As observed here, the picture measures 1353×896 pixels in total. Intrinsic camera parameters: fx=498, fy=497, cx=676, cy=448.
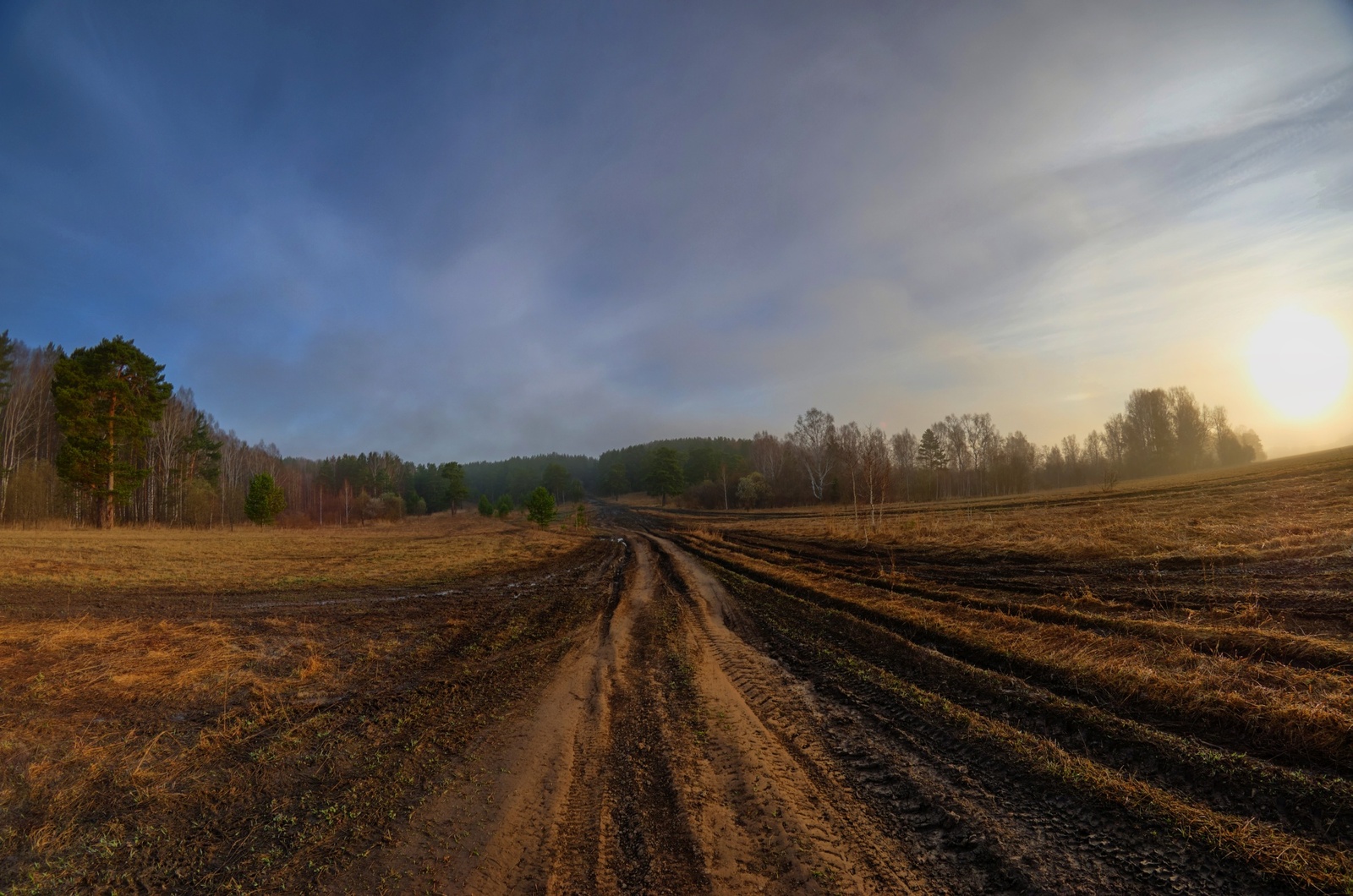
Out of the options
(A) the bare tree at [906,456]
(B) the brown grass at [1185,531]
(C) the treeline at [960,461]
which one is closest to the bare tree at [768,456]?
(C) the treeline at [960,461]

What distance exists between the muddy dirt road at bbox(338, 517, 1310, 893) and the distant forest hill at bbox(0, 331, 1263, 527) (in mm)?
19999

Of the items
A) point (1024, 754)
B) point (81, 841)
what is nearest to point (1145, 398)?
point (1024, 754)

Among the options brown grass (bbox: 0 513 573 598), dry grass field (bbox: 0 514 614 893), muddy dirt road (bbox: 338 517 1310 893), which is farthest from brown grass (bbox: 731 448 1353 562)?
brown grass (bbox: 0 513 573 598)

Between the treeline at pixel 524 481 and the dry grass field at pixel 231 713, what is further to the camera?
the treeline at pixel 524 481

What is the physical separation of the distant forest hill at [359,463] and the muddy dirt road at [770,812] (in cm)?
2000

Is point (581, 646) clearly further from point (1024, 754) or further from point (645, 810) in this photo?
point (1024, 754)

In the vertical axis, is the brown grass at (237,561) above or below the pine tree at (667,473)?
below

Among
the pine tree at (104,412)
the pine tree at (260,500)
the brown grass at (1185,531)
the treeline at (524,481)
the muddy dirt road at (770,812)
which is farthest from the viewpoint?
the treeline at (524,481)

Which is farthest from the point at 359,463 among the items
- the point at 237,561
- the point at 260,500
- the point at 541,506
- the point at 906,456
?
the point at 906,456

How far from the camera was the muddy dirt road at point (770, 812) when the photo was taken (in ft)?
9.94

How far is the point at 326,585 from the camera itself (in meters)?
14.9

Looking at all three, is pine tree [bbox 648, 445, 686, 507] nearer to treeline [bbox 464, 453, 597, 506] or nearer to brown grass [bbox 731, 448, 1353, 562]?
treeline [bbox 464, 453, 597, 506]

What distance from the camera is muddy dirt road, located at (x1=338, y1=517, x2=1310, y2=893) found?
119 inches

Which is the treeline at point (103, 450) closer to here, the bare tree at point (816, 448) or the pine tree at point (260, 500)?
the pine tree at point (260, 500)
